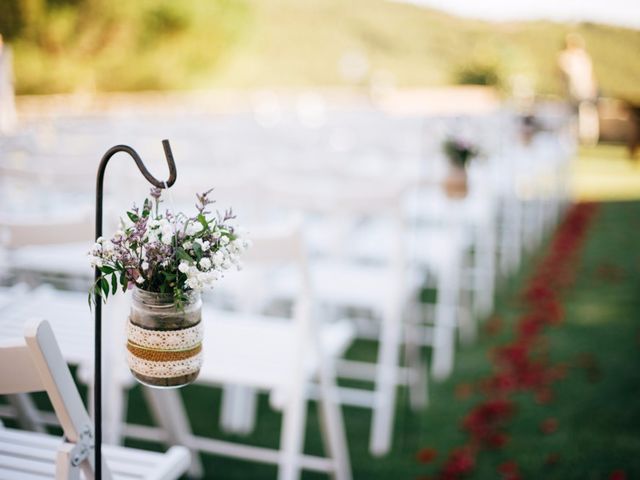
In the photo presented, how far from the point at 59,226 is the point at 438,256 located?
2091 millimetres

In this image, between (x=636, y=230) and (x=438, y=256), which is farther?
(x=636, y=230)

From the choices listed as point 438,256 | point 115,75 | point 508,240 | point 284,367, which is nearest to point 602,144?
point 508,240

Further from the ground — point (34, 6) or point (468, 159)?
point (34, 6)

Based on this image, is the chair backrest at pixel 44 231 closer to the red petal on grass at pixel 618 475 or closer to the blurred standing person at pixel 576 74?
the red petal on grass at pixel 618 475

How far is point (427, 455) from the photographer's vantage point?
2598mm

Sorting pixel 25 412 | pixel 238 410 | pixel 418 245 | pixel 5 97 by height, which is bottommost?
pixel 238 410

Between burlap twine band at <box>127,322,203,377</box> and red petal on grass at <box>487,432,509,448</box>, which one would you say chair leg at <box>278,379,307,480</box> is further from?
red petal on grass at <box>487,432,509,448</box>

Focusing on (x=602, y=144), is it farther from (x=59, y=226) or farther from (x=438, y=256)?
(x=59, y=226)

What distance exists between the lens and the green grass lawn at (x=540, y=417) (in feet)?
8.37

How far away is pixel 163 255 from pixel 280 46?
17.6 m

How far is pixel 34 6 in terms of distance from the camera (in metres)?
8.50

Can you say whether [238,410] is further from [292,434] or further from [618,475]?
[618,475]

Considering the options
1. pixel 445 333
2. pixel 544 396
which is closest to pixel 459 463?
pixel 544 396

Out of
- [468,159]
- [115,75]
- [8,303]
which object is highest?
[115,75]
